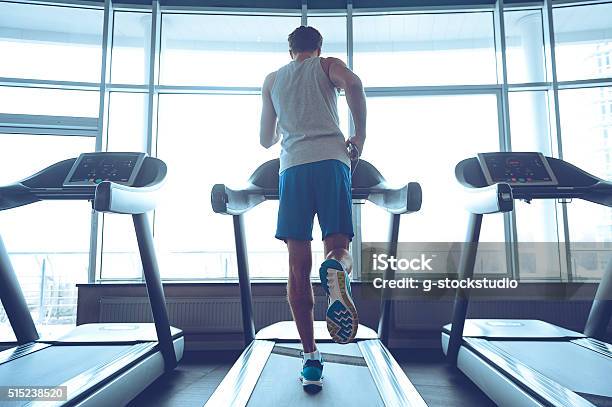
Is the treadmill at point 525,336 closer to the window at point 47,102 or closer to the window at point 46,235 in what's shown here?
the window at point 46,235

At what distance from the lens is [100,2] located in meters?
3.97

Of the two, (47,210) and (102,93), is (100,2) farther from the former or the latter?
(47,210)

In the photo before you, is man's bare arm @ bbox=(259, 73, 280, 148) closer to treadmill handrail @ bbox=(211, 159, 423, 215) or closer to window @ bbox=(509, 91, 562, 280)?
treadmill handrail @ bbox=(211, 159, 423, 215)

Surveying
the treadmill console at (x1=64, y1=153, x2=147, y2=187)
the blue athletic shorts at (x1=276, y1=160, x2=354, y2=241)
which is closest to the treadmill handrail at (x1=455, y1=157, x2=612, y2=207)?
the blue athletic shorts at (x1=276, y1=160, x2=354, y2=241)

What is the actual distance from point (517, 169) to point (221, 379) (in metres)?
2.13

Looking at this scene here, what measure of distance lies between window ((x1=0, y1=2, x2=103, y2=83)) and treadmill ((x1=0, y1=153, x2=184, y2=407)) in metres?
1.94

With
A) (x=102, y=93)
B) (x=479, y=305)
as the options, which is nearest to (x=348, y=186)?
(x=479, y=305)

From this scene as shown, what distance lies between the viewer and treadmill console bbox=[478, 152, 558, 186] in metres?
2.37

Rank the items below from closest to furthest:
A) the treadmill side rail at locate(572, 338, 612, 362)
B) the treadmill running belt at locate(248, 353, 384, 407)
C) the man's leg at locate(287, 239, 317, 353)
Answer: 1. the treadmill running belt at locate(248, 353, 384, 407)
2. the man's leg at locate(287, 239, 317, 353)
3. the treadmill side rail at locate(572, 338, 612, 362)

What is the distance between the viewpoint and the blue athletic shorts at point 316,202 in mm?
1677

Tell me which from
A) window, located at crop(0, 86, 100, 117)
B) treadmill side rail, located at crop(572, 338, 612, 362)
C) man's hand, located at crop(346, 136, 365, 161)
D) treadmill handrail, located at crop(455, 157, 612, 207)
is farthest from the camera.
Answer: window, located at crop(0, 86, 100, 117)

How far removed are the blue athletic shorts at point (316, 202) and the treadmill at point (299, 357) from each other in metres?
0.55

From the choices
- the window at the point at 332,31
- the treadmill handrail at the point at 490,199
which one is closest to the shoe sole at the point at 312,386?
the treadmill handrail at the point at 490,199

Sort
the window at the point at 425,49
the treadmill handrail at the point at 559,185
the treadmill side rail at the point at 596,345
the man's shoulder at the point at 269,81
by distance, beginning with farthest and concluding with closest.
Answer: the window at the point at 425,49, the treadmill handrail at the point at 559,185, the treadmill side rail at the point at 596,345, the man's shoulder at the point at 269,81
